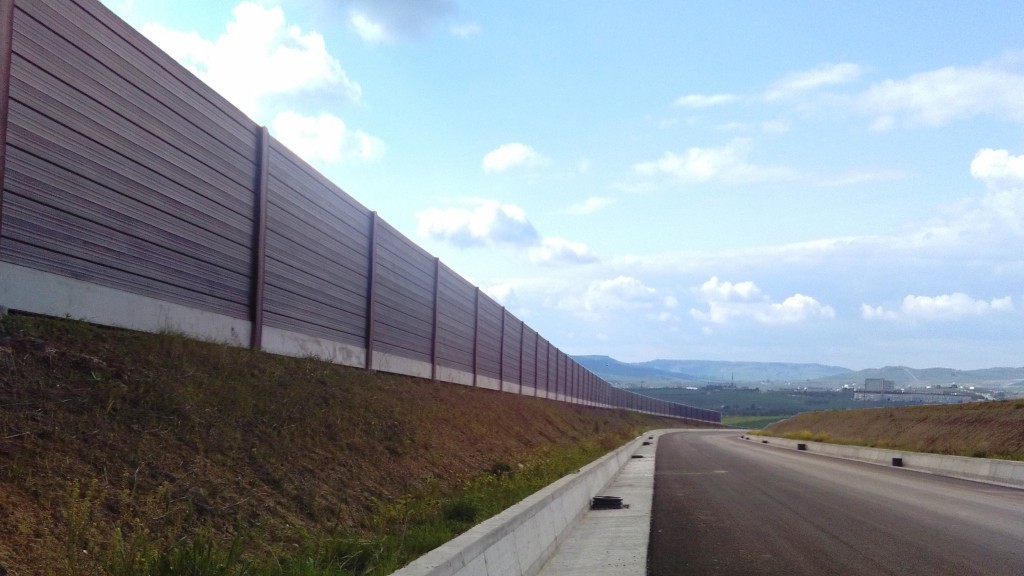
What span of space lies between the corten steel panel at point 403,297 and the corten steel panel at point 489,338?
19.7 feet

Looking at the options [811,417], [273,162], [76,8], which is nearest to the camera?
[76,8]

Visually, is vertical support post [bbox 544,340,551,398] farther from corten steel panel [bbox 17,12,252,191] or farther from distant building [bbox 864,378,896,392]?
distant building [bbox 864,378,896,392]

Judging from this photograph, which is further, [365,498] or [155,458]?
[365,498]

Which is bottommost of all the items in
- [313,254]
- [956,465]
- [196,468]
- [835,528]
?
[956,465]

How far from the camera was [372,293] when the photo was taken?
16.0 metres

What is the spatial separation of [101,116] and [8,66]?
1221mm

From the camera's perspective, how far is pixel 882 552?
401 inches

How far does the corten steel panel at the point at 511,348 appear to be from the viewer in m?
31.4

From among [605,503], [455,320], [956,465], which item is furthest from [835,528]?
[956,465]

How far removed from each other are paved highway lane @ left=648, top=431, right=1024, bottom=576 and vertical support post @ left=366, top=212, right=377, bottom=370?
588 centimetres

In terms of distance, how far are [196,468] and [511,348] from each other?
25.4 metres

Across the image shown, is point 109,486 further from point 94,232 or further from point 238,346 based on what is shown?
point 238,346

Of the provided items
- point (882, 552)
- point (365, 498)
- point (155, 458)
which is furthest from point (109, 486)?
point (882, 552)

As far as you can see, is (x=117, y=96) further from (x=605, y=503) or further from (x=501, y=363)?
(x=501, y=363)
